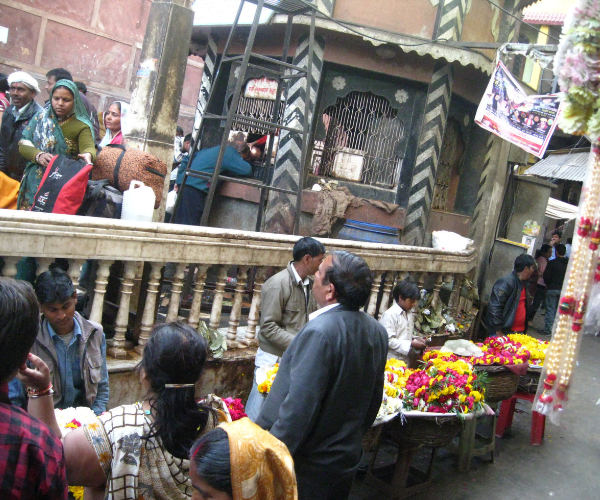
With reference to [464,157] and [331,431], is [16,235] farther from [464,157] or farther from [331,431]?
[464,157]

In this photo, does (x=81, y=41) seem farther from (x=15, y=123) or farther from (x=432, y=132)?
(x=15, y=123)

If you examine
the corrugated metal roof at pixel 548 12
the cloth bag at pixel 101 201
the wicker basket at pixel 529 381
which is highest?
the corrugated metal roof at pixel 548 12

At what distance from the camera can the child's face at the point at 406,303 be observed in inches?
213

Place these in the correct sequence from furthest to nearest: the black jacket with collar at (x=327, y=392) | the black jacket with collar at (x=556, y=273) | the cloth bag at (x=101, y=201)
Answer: the black jacket with collar at (x=556, y=273)
the cloth bag at (x=101, y=201)
the black jacket with collar at (x=327, y=392)

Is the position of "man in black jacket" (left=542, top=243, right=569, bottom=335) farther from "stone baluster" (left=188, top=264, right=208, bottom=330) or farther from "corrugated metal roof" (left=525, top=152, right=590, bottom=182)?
"stone baluster" (left=188, top=264, right=208, bottom=330)

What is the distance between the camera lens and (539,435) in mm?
6285

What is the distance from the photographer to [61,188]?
434 centimetres

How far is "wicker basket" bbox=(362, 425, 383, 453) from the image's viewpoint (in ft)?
12.9

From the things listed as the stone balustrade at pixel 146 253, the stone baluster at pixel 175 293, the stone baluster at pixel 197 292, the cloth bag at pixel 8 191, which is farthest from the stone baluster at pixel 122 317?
the cloth bag at pixel 8 191

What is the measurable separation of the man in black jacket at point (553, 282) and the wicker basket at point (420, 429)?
9.02m

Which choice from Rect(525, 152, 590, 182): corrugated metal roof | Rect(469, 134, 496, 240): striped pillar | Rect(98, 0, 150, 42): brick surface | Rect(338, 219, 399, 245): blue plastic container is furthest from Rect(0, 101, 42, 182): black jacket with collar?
Rect(98, 0, 150, 42): brick surface

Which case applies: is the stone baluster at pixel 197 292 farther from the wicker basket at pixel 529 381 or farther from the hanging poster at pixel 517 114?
the hanging poster at pixel 517 114

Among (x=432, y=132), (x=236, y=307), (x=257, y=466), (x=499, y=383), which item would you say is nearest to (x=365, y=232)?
(x=432, y=132)

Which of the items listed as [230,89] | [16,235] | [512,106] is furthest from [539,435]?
[230,89]
